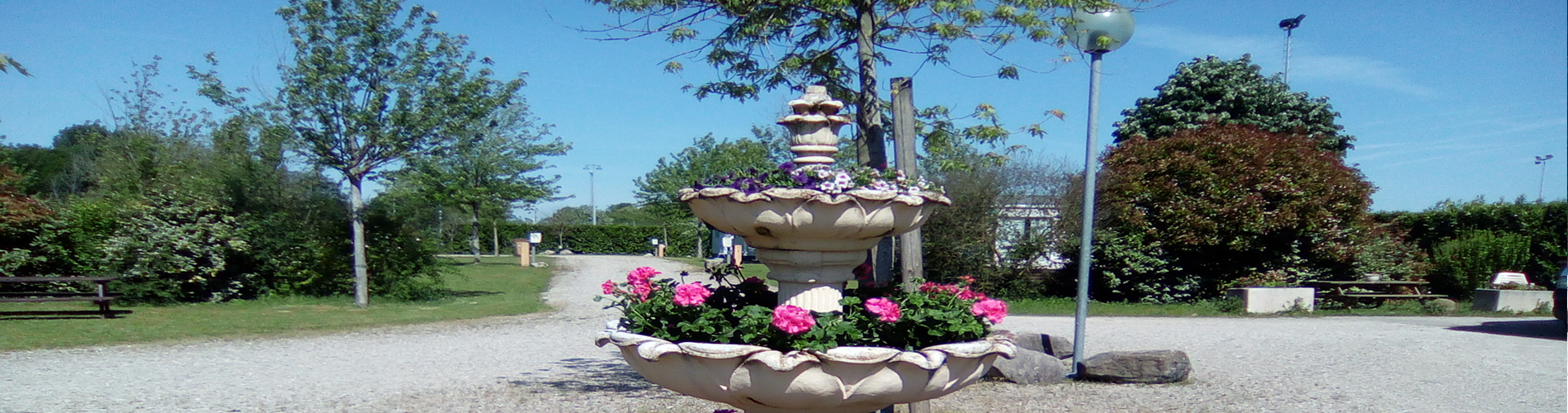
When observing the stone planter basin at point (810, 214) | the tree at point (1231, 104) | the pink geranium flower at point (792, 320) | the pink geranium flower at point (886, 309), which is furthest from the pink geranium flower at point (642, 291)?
the tree at point (1231, 104)

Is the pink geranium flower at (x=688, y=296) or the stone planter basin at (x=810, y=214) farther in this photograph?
the pink geranium flower at (x=688, y=296)

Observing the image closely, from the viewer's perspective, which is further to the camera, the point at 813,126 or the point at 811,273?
the point at 813,126

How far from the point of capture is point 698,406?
6.66m

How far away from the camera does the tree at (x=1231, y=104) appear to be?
23328 millimetres

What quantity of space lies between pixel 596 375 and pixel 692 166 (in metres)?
32.3

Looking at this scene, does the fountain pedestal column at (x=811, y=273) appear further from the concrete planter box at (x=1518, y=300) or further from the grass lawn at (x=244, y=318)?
the concrete planter box at (x=1518, y=300)

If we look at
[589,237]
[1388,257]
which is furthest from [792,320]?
[589,237]

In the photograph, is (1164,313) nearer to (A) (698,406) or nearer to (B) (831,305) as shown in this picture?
(A) (698,406)

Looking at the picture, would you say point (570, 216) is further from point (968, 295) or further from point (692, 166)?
point (968, 295)

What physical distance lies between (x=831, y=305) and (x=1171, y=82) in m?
22.5

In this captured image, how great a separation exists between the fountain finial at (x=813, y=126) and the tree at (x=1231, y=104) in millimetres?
20490

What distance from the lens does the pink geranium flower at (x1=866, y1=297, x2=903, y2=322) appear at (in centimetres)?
394

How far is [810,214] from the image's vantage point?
3.86 m

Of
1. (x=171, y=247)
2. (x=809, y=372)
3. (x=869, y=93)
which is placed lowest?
(x=809, y=372)
